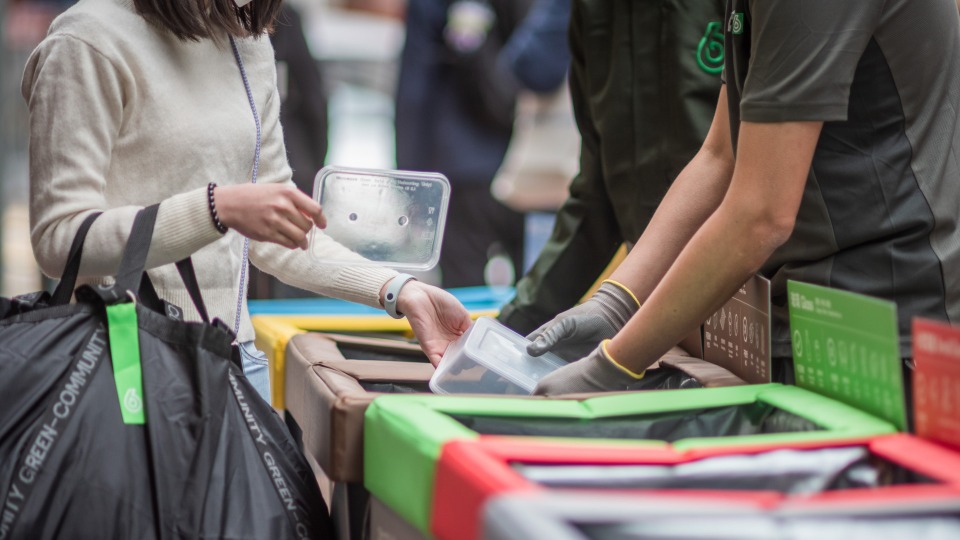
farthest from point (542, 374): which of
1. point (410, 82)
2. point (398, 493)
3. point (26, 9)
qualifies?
point (26, 9)

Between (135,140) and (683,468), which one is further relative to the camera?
(135,140)

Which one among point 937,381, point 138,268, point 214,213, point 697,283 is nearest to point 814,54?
point 697,283

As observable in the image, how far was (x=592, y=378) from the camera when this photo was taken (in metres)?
1.66

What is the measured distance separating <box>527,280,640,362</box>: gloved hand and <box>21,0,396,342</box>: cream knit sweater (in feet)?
1.35

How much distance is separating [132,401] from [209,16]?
0.65 metres

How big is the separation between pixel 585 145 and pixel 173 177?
0.93 m

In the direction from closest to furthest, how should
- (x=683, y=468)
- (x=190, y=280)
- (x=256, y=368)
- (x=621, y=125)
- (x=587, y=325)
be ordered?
(x=683, y=468)
(x=190, y=280)
(x=587, y=325)
(x=256, y=368)
(x=621, y=125)

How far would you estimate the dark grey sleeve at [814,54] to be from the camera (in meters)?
1.45

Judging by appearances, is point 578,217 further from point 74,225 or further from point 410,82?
point 410,82

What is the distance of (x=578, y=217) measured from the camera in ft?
7.96

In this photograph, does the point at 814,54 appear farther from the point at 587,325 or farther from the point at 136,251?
the point at 136,251

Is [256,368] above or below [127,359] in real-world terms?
below

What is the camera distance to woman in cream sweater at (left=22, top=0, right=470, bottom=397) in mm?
1672

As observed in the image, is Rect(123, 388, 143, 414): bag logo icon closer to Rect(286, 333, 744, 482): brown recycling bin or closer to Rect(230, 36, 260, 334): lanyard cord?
Rect(286, 333, 744, 482): brown recycling bin
